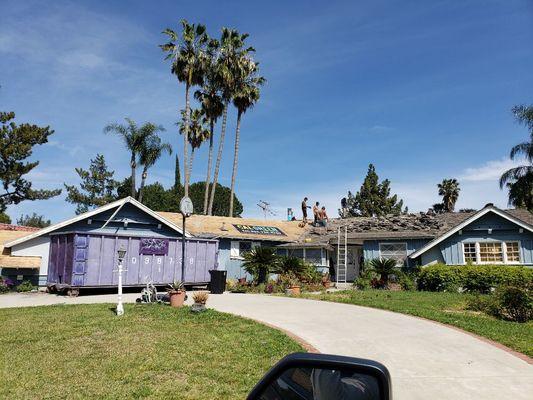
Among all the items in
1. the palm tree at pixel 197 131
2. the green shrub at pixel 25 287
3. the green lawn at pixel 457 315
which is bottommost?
the green lawn at pixel 457 315

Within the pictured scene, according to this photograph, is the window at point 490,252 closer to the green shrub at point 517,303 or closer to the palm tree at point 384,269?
the palm tree at point 384,269

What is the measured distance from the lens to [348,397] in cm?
202

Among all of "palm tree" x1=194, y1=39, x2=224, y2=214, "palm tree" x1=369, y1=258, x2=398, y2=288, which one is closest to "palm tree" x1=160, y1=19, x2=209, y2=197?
"palm tree" x1=194, y1=39, x2=224, y2=214

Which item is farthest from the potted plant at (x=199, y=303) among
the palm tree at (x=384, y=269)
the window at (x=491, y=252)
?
the window at (x=491, y=252)

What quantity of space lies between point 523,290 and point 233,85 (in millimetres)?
34167

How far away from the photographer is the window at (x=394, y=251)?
2680 cm

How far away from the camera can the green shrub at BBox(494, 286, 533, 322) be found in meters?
12.4

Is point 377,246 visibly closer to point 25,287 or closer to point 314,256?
point 314,256

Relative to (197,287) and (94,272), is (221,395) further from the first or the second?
(197,287)

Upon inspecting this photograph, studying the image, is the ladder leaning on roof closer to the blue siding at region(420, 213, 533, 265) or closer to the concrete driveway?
the blue siding at region(420, 213, 533, 265)

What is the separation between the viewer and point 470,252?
24.2 meters

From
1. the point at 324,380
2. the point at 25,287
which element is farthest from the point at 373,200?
the point at 324,380

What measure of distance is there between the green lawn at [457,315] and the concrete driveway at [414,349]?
50cm

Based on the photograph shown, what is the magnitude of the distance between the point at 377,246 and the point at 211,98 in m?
24.0
